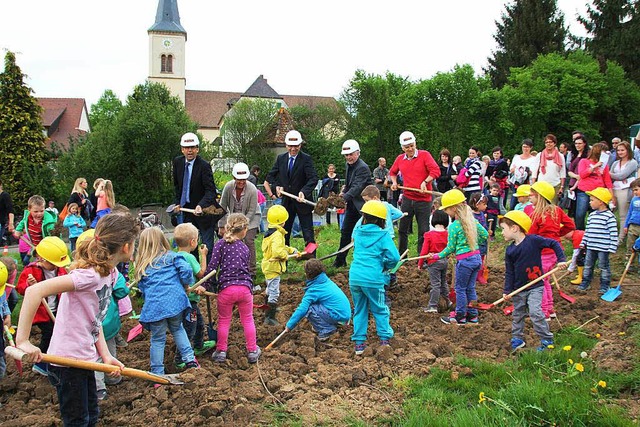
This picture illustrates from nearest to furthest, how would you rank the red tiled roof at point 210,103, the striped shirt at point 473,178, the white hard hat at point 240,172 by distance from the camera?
the white hard hat at point 240,172 < the striped shirt at point 473,178 < the red tiled roof at point 210,103

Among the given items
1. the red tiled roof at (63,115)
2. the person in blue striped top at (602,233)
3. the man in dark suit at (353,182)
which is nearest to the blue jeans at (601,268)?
the person in blue striped top at (602,233)

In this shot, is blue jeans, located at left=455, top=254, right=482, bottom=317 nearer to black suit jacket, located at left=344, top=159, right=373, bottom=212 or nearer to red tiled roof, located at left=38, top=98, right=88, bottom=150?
black suit jacket, located at left=344, top=159, right=373, bottom=212

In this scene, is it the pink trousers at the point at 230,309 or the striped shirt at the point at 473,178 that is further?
the striped shirt at the point at 473,178

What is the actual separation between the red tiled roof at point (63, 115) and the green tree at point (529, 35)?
36.8 metres

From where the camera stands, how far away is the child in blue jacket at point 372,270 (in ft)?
19.8

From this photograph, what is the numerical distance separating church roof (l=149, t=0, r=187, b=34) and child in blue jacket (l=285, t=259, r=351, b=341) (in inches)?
3050

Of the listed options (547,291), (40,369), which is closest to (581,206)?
(547,291)

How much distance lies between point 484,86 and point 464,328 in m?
30.0

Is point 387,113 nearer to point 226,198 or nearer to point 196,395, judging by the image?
point 226,198

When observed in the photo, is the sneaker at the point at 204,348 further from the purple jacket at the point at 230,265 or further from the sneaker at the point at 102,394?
the sneaker at the point at 102,394

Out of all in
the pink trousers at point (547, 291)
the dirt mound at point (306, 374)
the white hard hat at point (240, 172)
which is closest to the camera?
the dirt mound at point (306, 374)

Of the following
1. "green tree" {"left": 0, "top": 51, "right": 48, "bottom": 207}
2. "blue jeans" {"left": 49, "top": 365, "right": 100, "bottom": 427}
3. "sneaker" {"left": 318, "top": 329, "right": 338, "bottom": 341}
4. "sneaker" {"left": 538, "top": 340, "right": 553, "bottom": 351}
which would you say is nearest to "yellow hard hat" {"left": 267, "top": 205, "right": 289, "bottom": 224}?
"sneaker" {"left": 318, "top": 329, "right": 338, "bottom": 341}

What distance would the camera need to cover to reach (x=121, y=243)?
3998 millimetres

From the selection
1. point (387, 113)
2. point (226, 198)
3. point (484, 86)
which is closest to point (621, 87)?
point (484, 86)
